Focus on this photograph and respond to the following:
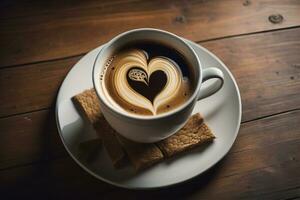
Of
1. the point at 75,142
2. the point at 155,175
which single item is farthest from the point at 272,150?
the point at 75,142

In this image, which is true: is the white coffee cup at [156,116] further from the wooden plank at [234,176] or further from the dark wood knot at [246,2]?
the dark wood knot at [246,2]

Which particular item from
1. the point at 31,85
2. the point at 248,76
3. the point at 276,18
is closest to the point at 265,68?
the point at 248,76

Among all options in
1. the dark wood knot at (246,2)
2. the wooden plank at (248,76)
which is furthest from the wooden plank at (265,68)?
the dark wood knot at (246,2)

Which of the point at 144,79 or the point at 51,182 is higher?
the point at 144,79

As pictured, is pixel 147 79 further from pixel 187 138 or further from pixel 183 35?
pixel 183 35

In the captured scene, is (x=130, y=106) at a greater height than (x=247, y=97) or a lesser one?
greater

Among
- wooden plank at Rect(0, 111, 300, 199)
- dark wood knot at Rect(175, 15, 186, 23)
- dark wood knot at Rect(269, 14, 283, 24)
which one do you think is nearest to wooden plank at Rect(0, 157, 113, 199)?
wooden plank at Rect(0, 111, 300, 199)

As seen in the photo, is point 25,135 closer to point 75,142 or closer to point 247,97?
point 75,142
